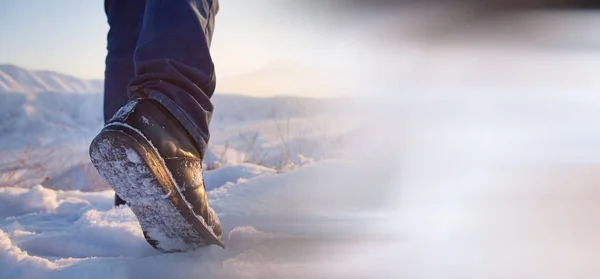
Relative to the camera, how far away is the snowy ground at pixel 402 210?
0.94 metres

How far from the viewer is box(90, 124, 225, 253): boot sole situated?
873mm

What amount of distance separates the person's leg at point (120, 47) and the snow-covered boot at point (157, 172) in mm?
645

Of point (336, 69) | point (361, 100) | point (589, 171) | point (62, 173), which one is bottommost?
point (589, 171)

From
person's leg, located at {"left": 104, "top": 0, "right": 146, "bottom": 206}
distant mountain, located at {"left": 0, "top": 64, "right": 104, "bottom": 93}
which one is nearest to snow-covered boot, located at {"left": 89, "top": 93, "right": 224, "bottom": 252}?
person's leg, located at {"left": 104, "top": 0, "right": 146, "bottom": 206}

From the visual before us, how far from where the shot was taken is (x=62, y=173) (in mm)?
2896

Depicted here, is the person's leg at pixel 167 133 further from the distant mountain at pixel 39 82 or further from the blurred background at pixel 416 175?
the distant mountain at pixel 39 82

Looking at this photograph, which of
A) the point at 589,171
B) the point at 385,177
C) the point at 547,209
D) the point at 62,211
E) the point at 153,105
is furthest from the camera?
the point at 62,211

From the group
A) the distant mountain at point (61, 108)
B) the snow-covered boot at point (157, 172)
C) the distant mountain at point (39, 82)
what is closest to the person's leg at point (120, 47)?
the snow-covered boot at point (157, 172)

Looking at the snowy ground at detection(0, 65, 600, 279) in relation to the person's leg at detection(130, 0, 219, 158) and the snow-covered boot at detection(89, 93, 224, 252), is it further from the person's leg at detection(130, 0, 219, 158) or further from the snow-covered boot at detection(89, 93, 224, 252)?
the person's leg at detection(130, 0, 219, 158)

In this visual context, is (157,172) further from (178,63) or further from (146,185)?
(178,63)

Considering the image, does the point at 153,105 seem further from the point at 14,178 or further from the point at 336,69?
the point at 14,178

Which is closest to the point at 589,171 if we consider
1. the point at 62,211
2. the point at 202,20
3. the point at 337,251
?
the point at 337,251

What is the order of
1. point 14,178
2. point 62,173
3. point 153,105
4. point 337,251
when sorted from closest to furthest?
point 153,105
point 337,251
point 14,178
point 62,173

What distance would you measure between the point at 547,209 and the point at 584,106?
718 mm
